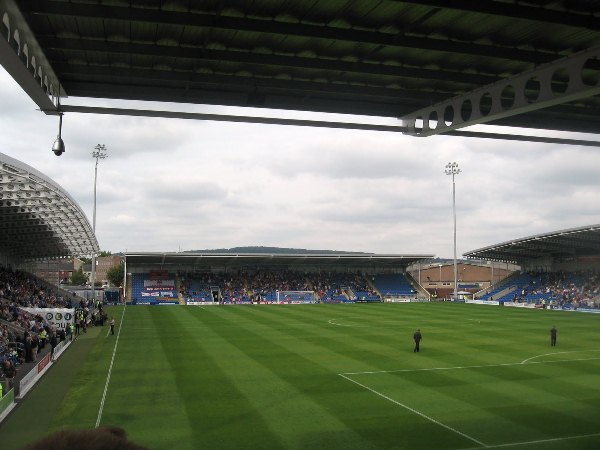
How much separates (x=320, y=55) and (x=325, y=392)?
1241 centimetres

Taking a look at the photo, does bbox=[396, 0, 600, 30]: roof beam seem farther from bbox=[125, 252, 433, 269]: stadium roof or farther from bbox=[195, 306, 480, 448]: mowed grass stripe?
bbox=[125, 252, 433, 269]: stadium roof

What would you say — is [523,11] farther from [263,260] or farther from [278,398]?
[263,260]

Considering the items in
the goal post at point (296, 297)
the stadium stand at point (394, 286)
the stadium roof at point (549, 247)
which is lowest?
the goal post at point (296, 297)

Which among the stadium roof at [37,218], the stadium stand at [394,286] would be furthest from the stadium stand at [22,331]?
the stadium stand at [394,286]

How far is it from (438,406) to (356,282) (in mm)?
65927

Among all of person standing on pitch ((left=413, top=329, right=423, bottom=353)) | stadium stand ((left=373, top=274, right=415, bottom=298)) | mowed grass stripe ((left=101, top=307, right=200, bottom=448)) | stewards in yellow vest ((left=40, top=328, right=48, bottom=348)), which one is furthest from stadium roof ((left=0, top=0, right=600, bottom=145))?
stadium stand ((left=373, top=274, right=415, bottom=298))

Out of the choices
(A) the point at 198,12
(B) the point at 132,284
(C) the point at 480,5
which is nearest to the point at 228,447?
(A) the point at 198,12

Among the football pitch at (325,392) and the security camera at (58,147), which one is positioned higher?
the security camera at (58,147)

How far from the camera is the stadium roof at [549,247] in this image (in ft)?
199

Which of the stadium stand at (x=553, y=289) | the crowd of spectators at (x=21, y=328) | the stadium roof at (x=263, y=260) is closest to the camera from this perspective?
the crowd of spectators at (x=21, y=328)

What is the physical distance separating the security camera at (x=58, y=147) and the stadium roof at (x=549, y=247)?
57.1 meters

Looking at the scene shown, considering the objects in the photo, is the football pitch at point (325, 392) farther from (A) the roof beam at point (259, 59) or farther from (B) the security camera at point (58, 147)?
(A) the roof beam at point (259, 59)

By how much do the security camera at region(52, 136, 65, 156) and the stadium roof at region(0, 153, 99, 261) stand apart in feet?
53.6

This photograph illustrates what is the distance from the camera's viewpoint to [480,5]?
6.34 m
